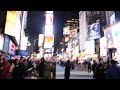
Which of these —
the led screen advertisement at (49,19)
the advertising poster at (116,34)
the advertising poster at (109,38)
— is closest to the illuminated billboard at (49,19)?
the led screen advertisement at (49,19)

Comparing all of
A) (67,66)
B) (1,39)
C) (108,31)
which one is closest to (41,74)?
(67,66)

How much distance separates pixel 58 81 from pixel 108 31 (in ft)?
55.2

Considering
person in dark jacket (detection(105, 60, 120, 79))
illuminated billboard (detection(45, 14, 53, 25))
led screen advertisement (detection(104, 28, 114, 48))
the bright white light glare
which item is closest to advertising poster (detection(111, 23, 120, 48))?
led screen advertisement (detection(104, 28, 114, 48))

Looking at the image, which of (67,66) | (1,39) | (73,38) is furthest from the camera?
(73,38)

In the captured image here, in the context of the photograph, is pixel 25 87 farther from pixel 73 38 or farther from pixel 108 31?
pixel 73 38

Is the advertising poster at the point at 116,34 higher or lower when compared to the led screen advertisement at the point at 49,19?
lower

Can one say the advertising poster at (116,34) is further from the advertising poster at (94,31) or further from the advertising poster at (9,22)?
the advertising poster at (94,31)

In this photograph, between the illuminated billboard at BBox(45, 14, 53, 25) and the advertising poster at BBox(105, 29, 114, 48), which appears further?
the illuminated billboard at BBox(45, 14, 53, 25)

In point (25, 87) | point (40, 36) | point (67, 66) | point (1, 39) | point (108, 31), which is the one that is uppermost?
point (40, 36)

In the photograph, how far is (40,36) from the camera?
291ft

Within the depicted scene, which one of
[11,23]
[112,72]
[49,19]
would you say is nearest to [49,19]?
[49,19]

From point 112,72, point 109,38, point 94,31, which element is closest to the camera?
point 112,72

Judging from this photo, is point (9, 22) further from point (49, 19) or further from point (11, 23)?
point (49, 19)

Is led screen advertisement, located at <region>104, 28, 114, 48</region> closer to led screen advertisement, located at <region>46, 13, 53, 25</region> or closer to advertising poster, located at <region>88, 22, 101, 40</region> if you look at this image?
advertising poster, located at <region>88, 22, 101, 40</region>
